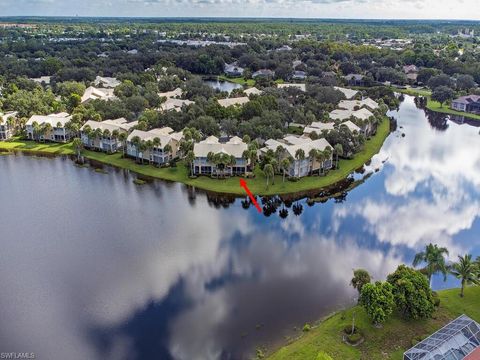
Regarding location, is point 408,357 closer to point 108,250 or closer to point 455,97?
point 108,250

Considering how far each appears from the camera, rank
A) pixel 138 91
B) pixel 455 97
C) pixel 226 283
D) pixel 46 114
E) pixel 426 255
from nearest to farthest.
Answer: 1. pixel 426 255
2. pixel 226 283
3. pixel 46 114
4. pixel 138 91
5. pixel 455 97

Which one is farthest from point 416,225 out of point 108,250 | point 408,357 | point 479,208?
point 108,250

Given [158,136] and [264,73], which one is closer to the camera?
[158,136]

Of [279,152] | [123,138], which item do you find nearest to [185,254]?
[279,152]

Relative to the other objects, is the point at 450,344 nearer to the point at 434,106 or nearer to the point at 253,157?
the point at 253,157

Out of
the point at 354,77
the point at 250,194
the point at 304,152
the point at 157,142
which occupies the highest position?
the point at 354,77

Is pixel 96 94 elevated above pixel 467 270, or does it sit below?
above

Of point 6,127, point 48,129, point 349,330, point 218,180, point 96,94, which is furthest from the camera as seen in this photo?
point 96,94

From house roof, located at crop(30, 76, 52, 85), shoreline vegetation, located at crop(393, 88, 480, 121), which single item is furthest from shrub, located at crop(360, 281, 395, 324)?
house roof, located at crop(30, 76, 52, 85)
